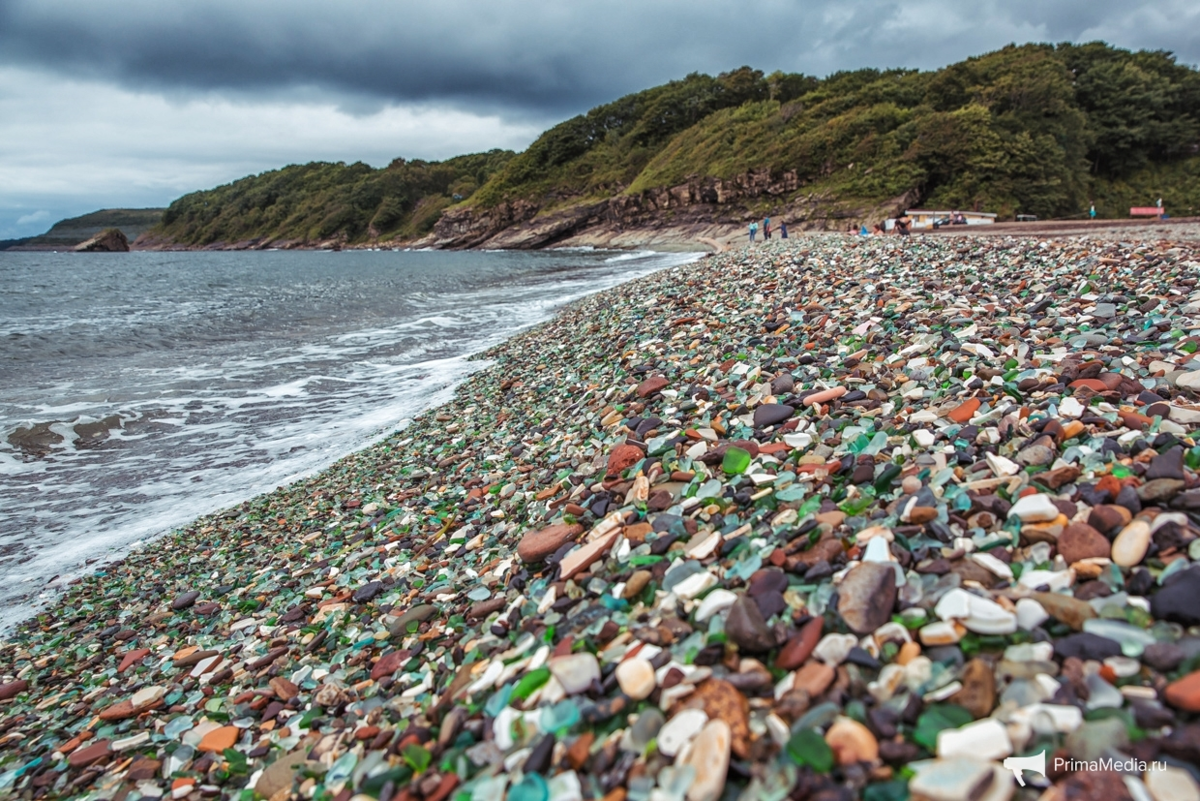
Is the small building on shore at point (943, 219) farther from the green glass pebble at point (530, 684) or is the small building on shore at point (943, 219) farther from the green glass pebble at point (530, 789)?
the green glass pebble at point (530, 789)

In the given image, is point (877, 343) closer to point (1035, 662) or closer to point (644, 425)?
point (644, 425)

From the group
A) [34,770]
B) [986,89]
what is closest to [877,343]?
[34,770]

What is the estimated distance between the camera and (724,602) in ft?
7.39

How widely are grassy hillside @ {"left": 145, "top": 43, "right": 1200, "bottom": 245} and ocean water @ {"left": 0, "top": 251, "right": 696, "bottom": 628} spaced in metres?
35.5

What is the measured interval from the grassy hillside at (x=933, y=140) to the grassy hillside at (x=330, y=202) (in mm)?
37350

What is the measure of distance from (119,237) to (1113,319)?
184m

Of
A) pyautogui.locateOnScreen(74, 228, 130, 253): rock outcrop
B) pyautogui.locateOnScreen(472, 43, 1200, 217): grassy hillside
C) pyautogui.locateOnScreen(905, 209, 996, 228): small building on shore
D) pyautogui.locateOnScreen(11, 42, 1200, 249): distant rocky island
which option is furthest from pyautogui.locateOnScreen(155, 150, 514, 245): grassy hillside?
pyautogui.locateOnScreen(905, 209, 996, 228): small building on shore

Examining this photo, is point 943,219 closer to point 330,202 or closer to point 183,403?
point 183,403

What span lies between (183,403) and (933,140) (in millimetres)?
50059

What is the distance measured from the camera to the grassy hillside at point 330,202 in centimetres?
12675

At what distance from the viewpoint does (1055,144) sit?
41562mm

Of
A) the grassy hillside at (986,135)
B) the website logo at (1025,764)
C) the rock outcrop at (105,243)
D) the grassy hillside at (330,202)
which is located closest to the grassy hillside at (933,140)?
the grassy hillside at (986,135)

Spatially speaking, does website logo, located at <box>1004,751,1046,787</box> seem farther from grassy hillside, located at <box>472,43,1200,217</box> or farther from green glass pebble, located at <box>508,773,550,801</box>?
grassy hillside, located at <box>472,43,1200,217</box>

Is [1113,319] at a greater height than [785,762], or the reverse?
[1113,319]
